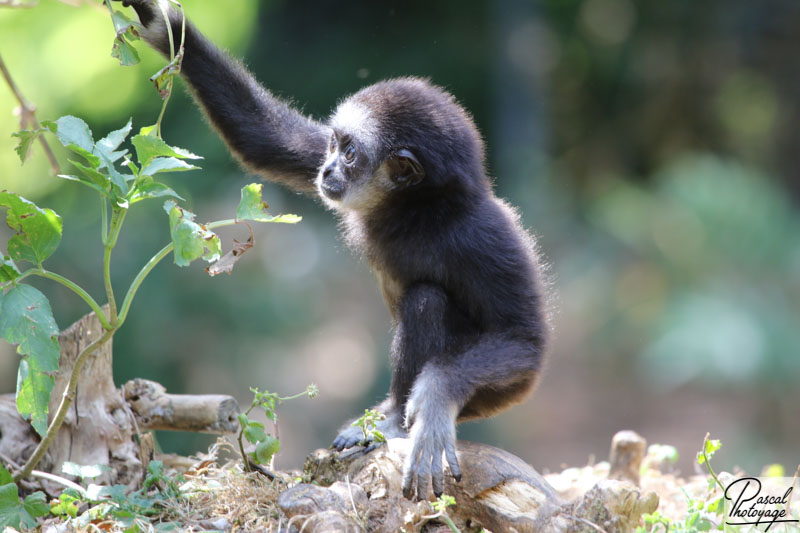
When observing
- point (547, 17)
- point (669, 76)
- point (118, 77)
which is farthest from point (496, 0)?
point (118, 77)

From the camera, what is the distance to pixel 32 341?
149 inches

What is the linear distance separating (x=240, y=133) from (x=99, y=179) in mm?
2144

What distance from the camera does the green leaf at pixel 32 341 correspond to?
12.4ft

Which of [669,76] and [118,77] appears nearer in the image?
[118,77]

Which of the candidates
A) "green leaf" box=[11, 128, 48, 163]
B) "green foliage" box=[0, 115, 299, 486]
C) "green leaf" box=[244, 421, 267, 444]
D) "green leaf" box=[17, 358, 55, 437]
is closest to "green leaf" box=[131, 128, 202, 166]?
"green foliage" box=[0, 115, 299, 486]

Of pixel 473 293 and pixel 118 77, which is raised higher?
pixel 118 77

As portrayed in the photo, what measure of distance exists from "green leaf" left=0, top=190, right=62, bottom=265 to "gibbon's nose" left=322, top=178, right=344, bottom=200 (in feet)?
6.58

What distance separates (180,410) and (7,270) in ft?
5.78

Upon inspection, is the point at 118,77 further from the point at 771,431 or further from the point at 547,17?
the point at 771,431

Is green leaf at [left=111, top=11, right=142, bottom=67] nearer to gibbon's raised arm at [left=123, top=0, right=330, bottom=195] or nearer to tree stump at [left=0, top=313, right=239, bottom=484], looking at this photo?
gibbon's raised arm at [left=123, top=0, right=330, bottom=195]

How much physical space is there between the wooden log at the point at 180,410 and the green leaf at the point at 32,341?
1425 millimetres

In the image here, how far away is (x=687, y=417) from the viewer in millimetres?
13391

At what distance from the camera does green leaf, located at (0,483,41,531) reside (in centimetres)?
408

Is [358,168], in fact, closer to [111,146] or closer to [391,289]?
[391,289]
